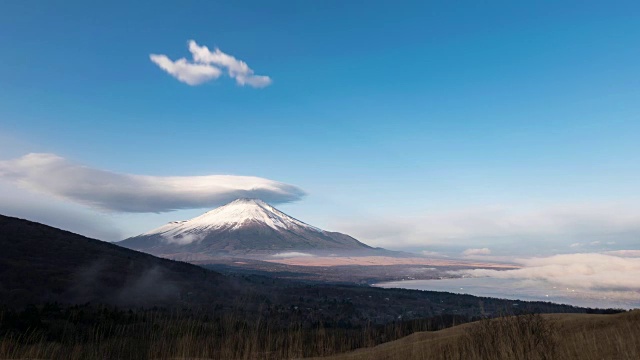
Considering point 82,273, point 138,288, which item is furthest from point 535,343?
point 82,273

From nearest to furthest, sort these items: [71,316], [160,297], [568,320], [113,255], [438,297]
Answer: [568,320], [71,316], [160,297], [113,255], [438,297]

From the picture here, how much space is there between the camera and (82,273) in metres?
52.7

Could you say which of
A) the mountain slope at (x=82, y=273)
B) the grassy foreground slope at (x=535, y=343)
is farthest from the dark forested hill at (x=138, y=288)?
the grassy foreground slope at (x=535, y=343)

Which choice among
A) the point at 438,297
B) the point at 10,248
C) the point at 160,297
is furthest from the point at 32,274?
Answer: the point at 438,297

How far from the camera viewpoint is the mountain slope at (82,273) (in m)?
45.5

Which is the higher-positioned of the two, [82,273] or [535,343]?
[535,343]

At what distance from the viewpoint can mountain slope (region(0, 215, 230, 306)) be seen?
149 ft

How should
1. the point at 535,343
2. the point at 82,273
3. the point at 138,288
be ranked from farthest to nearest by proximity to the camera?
the point at 138,288
the point at 82,273
the point at 535,343

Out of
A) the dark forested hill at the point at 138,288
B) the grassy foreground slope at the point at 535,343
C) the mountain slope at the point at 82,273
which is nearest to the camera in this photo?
the grassy foreground slope at the point at 535,343

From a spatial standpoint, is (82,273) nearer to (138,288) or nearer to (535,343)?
(138,288)

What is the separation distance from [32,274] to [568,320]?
167 feet

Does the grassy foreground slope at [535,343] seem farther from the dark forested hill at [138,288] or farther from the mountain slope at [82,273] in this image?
the mountain slope at [82,273]

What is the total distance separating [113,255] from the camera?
208ft

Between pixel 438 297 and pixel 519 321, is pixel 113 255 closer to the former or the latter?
pixel 438 297
